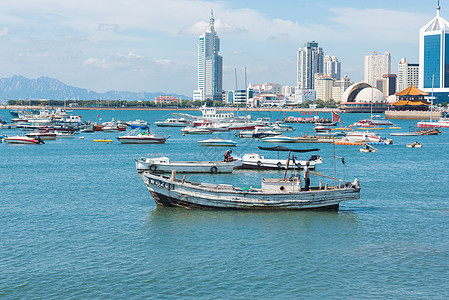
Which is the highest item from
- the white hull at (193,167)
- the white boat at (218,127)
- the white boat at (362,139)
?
the white boat at (218,127)

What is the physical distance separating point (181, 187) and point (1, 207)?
41.0ft

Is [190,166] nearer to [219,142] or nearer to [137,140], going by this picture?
[219,142]

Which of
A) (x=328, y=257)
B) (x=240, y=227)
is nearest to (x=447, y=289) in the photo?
(x=328, y=257)

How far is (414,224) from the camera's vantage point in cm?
3350

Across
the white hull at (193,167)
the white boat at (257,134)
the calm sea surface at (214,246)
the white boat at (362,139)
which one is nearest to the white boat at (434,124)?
the white boat at (257,134)

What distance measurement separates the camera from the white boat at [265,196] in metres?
35.0

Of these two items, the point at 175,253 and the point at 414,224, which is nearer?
the point at 175,253

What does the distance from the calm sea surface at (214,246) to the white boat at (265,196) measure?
1.75ft

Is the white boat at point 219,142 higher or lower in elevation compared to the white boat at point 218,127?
lower

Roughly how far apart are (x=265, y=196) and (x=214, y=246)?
7.46m

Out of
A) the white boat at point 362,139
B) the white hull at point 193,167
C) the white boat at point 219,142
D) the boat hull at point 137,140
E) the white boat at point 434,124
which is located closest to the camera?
the white hull at point 193,167

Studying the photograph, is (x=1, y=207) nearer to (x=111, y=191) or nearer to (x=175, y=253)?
(x=111, y=191)

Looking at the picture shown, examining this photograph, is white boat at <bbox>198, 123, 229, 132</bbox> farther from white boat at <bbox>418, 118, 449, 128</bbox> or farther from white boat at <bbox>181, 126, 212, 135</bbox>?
white boat at <bbox>418, 118, 449, 128</bbox>

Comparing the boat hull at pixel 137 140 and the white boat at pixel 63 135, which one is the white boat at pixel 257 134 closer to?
the boat hull at pixel 137 140
